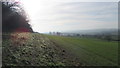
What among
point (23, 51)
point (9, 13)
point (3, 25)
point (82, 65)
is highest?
point (9, 13)

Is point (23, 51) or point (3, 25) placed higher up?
point (3, 25)

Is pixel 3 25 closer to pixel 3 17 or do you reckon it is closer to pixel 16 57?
pixel 3 17

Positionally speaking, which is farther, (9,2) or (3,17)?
(9,2)

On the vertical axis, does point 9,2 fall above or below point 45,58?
above

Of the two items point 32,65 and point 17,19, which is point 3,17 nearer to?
point 17,19

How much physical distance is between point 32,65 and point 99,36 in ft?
68.6

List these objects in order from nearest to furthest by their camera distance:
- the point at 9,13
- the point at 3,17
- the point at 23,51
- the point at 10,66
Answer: the point at 10,66
the point at 23,51
the point at 3,17
the point at 9,13

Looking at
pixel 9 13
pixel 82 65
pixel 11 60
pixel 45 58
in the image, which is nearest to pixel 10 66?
pixel 11 60

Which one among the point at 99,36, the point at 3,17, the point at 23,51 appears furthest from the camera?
the point at 99,36

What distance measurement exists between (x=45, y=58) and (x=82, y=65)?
219 cm

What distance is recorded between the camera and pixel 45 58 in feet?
35.0

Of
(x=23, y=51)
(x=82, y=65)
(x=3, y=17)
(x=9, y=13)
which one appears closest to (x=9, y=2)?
(x=9, y=13)

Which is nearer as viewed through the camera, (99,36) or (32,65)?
(32,65)

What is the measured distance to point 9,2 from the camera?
1844cm
